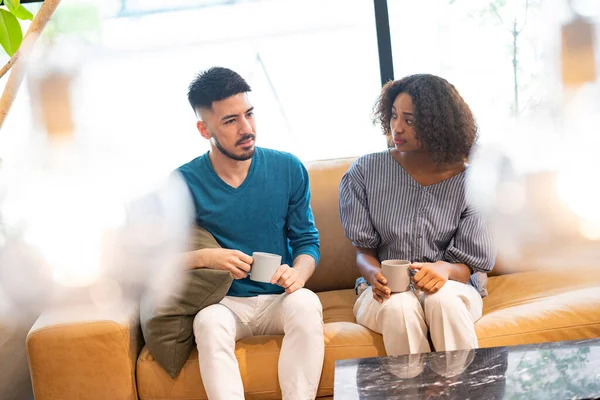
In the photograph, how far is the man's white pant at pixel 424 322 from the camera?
1830 mm

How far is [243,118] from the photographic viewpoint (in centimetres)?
214

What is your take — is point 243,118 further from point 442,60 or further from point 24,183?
point 442,60

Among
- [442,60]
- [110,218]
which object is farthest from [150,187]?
[442,60]

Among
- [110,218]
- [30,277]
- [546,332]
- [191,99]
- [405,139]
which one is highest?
[191,99]

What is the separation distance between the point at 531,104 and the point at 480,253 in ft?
3.75

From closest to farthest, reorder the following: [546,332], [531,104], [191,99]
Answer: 1. [546,332]
2. [191,99]
3. [531,104]

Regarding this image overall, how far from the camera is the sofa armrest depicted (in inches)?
72.2

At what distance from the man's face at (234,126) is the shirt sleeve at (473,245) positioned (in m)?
0.68

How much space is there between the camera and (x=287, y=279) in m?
1.95

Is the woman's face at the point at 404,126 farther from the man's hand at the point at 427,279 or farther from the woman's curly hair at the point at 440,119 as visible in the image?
the man's hand at the point at 427,279

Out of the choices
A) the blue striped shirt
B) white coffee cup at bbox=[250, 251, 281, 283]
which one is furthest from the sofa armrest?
the blue striped shirt

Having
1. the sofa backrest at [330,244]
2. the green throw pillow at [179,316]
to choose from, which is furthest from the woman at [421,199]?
the green throw pillow at [179,316]

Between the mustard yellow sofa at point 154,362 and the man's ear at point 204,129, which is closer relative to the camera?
the mustard yellow sofa at point 154,362

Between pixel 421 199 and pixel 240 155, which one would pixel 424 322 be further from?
pixel 240 155
